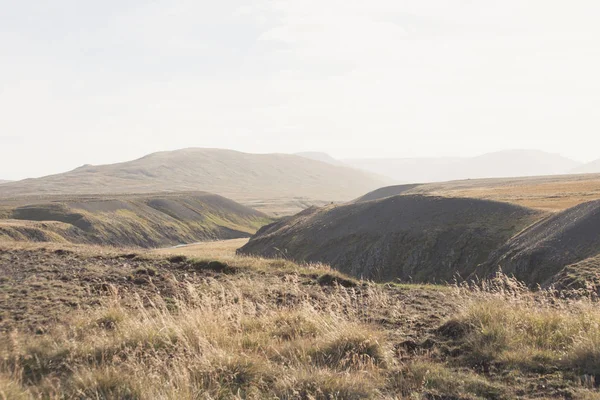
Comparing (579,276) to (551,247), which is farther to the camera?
(551,247)

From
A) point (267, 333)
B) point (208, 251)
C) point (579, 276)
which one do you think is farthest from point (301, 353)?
point (208, 251)

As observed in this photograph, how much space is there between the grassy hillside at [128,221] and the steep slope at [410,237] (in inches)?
1276

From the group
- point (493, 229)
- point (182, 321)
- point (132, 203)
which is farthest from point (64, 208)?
point (182, 321)

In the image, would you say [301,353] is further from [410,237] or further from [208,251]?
[208,251]

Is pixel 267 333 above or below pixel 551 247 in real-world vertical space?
above

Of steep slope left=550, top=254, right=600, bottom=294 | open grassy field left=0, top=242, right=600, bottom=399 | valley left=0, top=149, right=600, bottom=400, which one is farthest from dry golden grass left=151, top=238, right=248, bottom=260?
steep slope left=550, top=254, right=600, bottom=294

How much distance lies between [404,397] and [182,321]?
3.65m

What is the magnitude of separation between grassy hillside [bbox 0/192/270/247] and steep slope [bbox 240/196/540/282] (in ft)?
106

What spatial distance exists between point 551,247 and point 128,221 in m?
74.7

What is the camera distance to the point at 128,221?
82750mm

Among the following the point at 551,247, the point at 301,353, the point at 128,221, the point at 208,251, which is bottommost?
the point at 208,251

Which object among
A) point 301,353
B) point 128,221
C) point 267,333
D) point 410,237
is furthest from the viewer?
point 128,221

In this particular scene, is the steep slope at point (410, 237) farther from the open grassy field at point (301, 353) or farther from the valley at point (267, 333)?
the open grassy field at point (301, 353)

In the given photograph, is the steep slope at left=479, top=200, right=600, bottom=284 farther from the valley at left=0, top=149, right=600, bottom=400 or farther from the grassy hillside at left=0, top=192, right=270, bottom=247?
the grassy hillside at left=0, top=192, right=270, bottom=247
